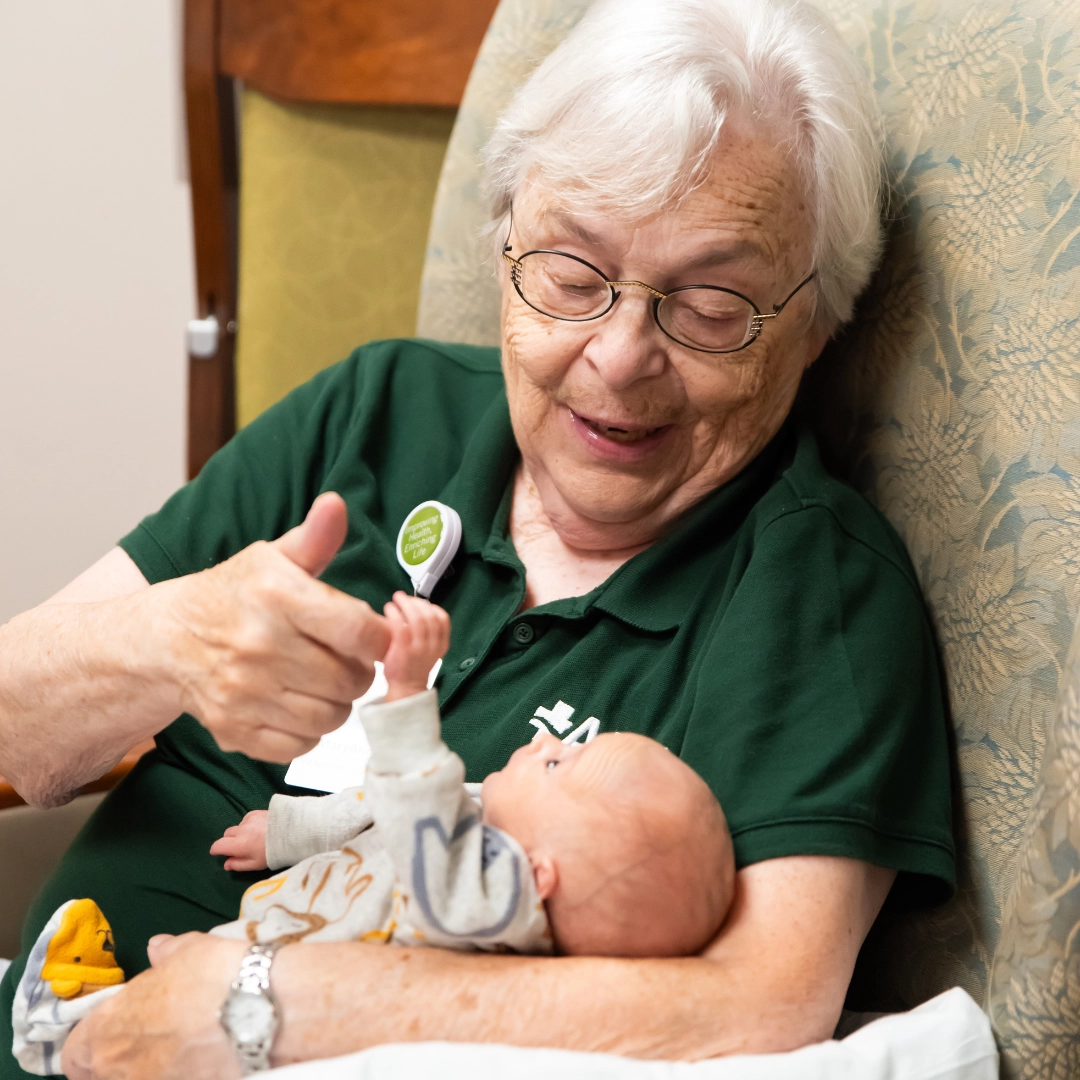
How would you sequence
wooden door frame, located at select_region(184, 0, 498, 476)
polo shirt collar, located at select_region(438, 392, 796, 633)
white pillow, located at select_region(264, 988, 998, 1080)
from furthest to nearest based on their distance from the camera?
wooden door frame, located at select_region(184, 0, 498, 476)
polo shirt collar, located at select_region(438, 392, 796, 633)
white pillow, located at select_region(264, 988, 998, 1080)

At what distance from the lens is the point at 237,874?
123cm

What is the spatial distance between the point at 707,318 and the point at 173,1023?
0.85 m

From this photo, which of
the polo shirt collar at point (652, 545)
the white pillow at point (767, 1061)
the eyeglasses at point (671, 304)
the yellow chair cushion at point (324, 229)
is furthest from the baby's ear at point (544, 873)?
the yellow chair cushion at point (324, 229)

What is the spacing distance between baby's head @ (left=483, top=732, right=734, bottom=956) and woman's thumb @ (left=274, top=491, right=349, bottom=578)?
0.82 ft

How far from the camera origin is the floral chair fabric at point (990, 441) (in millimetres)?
927

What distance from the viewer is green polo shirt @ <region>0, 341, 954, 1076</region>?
1.04 metres

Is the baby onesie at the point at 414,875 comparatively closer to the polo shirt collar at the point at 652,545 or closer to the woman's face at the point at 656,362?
the polo shirt collar at the point at 652,545

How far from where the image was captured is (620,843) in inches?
34.9

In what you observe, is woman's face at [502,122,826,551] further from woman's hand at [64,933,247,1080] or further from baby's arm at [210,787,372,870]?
woman's hand at [64,933,247,1080]

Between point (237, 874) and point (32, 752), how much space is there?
0.87 ft

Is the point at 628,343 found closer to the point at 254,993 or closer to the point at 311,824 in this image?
the point at 311,824

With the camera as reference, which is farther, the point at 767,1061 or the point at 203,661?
the point at 203,661

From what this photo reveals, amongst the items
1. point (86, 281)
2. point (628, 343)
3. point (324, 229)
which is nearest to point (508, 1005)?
point (628, 343)

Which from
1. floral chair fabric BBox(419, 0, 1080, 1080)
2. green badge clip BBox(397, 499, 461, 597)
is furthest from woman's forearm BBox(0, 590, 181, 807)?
floral chair fabric BBox(419, 0, 1080, 1080)
